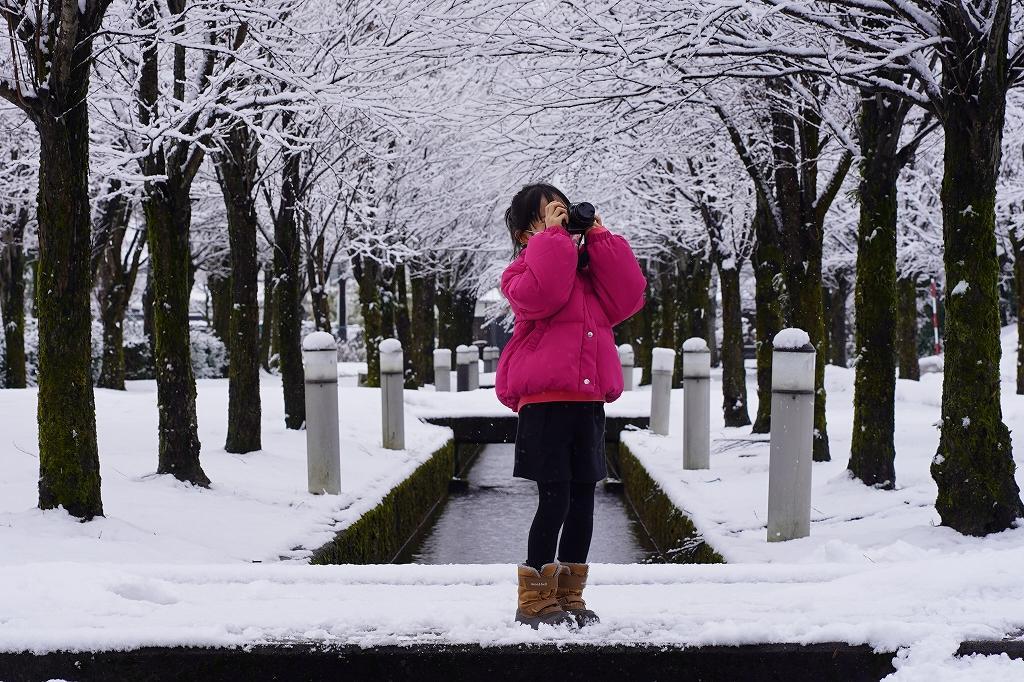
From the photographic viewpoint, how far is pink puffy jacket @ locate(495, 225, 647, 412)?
10.8ft

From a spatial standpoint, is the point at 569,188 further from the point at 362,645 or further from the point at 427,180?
the point at 362,645

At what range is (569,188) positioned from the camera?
14883mm

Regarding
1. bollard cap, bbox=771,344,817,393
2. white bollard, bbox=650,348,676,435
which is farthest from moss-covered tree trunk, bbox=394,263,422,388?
bollard cap, bbox=771,344,817,393

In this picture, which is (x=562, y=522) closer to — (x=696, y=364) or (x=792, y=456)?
(x=792, y=456)

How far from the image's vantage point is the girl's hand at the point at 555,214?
3.41 meters

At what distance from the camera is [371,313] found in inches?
793

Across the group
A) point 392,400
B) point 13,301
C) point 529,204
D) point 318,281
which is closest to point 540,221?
point 529,204

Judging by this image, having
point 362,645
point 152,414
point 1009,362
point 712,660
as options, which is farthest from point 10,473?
point 1009,362

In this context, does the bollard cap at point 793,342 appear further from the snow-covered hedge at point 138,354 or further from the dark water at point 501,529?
the snow-covered hedge at point 138,354

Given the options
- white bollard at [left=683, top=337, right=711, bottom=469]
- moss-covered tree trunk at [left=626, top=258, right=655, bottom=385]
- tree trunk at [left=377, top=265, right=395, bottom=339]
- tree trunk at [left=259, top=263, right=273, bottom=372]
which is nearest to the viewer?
white bollard at [left=683, top=337, right=711, bottom=469]

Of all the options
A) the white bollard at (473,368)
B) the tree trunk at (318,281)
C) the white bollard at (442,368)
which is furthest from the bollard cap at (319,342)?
the white bollard at (473,368)

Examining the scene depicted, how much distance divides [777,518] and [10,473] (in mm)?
5216

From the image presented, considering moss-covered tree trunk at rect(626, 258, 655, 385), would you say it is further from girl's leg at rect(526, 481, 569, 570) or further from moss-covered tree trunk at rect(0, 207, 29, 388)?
girl's leg at rect(526, 481, 569, 570)

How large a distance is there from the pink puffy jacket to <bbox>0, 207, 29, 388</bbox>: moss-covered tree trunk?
50.8 ft
